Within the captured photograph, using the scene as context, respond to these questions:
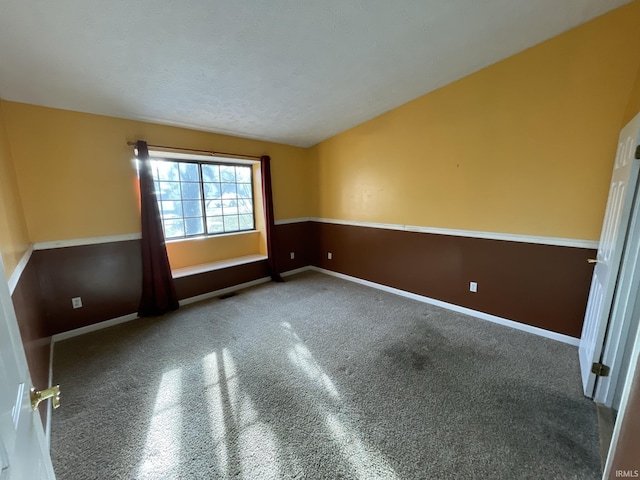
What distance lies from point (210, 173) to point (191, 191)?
38 centimetres

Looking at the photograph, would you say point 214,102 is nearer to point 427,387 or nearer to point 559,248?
point 427,387

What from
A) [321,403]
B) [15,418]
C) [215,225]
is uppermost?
[215,225]

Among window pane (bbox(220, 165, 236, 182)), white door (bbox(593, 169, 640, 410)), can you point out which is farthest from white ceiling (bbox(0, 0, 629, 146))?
white door (bbox(593, 169, 640, 410))

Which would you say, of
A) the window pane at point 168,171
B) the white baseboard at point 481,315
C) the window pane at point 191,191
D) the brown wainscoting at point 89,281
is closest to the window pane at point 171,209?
the window pane at point 191,191

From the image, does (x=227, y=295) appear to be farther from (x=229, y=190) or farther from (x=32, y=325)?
(x=32, y=325)

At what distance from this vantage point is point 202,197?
3762 mm

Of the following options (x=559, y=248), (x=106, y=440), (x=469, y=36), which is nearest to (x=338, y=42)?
(x=469, y=36)

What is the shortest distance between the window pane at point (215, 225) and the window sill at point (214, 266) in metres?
0.48

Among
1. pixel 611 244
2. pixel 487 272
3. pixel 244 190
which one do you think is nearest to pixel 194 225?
pixel 244 190

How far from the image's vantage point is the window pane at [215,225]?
3.91m

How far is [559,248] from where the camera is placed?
7.85ft

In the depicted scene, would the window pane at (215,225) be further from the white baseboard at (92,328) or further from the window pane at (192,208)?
the white baseboard at (92,328)

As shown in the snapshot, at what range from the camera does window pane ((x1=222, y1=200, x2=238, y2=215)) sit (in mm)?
4034

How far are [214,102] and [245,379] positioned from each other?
2.62 meters
